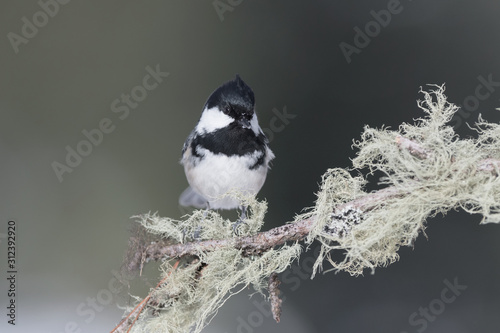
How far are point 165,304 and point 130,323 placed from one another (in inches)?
2.9

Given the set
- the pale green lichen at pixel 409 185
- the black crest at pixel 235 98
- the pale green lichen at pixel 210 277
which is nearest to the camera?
the pale green lichen at pixel 409 185

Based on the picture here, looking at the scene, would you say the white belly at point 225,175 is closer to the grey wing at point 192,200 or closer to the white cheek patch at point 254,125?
the white cheek patch at point 254,125

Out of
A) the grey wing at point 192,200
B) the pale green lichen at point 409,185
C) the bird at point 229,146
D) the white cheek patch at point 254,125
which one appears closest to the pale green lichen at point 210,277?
the pale green lichen at point 409,185

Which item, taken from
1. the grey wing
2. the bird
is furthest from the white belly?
the grey wing

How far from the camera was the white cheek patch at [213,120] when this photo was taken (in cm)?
116

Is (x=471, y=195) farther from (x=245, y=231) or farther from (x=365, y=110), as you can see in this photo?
(x=365, y=110)

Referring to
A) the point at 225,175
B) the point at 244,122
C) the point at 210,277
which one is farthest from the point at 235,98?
the point at 210,277

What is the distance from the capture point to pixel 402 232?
0.75 meters

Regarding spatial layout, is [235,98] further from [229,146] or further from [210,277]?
[210,277]

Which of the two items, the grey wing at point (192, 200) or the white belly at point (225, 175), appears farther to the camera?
the grey wing at point (192, 200)

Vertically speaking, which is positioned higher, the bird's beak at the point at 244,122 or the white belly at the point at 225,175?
the bird's beak at the point at 244,122

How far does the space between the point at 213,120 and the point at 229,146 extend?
76mm

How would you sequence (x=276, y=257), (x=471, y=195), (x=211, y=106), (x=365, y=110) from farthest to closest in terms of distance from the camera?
(x=365, y=110) < (x=211, y=106) < (x=276, y=257) < (x=471, y=195)

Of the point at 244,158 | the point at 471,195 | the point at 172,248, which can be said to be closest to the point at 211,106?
the point at 244,158
